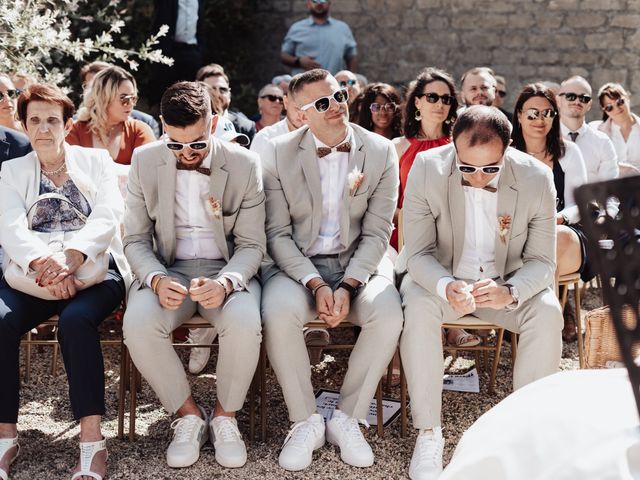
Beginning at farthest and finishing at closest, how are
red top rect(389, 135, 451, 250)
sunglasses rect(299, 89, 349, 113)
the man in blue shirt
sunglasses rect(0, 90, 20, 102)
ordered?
the man in blue shirt < red top rect(389, 135, 451, 250) < sunglasses rect(0, 90, 20, 102) < sunglasses rect(299, 89, 349, 113)

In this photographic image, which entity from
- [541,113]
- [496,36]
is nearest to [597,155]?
[541,113]

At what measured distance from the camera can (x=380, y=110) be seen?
19.4 feet

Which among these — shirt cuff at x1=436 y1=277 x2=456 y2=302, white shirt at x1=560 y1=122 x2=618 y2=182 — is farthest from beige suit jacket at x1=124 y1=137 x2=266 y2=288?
white shirt at x1=560 y1=122 x2=618 y2=182

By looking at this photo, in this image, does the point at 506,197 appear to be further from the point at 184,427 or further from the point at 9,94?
the point at 9,94

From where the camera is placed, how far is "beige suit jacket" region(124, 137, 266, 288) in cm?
415

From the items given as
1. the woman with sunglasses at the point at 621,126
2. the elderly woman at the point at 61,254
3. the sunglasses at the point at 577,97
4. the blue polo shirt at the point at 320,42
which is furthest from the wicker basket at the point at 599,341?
the blue polo shirt at the point at 320,42

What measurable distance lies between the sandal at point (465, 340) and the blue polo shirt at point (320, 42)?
566 cm

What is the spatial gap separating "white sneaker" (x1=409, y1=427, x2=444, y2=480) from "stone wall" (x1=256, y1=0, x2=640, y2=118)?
24.7 feet

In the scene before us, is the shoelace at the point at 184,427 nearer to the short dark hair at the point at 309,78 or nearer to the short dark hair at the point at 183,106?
the short dark hair at the point at 183,106

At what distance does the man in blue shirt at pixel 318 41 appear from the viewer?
1012 centimetres

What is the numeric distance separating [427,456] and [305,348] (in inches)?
30.2

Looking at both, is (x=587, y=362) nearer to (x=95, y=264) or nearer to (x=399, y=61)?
(x=95, y=264)

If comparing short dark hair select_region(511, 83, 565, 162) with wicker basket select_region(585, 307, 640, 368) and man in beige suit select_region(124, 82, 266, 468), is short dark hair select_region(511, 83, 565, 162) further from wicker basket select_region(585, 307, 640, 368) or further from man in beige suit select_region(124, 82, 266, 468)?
man in beige suit select_region(124, 82, 266, 468)

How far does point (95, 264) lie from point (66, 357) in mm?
512
